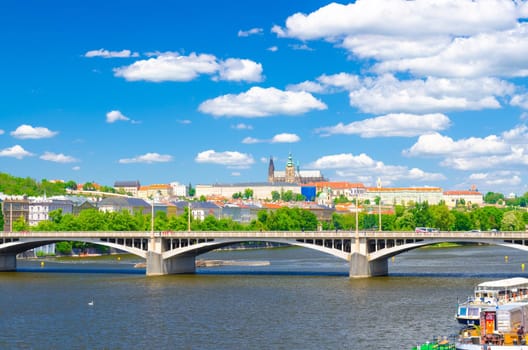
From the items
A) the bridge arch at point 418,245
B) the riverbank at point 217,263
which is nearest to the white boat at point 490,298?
the bridge arch at point 418,245

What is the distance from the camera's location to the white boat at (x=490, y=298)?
5556 cm

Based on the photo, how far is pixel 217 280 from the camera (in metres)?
90.3

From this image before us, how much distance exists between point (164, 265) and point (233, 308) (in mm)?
30044

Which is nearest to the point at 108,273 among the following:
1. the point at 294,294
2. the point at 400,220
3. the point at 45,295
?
the point at 45,295

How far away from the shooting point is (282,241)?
92.8 meters

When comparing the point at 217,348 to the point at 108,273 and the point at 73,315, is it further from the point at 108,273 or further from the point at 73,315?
the point at 108,273

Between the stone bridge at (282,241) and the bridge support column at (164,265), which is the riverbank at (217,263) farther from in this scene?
the bridge support column at (164,265)

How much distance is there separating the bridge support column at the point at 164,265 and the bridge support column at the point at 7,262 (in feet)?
70.2

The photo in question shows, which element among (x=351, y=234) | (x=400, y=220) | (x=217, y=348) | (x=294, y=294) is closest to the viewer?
(x=217, y=348)

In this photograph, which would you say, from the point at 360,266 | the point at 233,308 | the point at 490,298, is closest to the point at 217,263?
the point at 360,266

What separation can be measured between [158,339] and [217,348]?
16.1ft

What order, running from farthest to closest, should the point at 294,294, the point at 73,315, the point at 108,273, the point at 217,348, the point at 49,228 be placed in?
the point at 49,228, the point at 108,273, the point at 294,294, the point at 73,315, the point at 217,348

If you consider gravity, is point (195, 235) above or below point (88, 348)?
above

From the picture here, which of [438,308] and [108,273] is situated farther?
[108,273]
